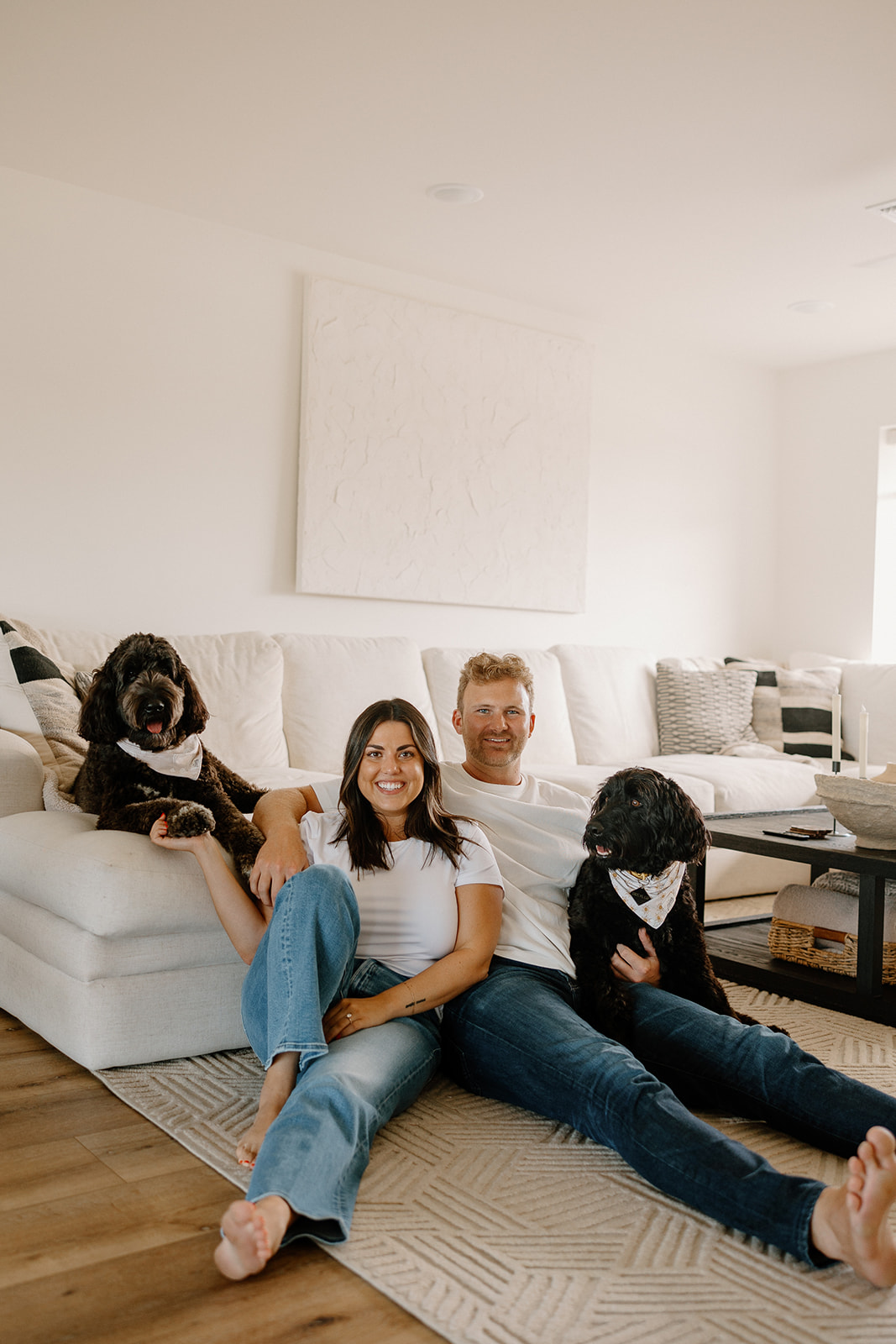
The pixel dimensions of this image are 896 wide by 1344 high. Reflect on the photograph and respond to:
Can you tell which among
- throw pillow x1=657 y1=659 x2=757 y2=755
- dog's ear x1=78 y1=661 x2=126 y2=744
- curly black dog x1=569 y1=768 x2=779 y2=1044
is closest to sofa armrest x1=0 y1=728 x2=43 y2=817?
dog's ear x1=78 y1=661 x2=126 y2=744

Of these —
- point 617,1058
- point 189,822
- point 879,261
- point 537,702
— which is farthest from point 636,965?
point 879,261

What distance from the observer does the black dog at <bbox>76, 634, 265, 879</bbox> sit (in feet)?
7.18

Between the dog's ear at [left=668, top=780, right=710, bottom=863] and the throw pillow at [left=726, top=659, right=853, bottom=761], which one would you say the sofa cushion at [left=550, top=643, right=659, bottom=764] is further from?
the dog's ear at [left=668, top=780, right=710, bottom=863]

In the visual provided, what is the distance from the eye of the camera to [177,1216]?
1571mm

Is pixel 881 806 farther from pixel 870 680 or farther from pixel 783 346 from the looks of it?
pixel 783 346

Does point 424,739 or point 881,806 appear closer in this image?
point 424,739

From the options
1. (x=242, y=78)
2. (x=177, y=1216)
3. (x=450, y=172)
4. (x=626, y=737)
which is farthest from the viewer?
(x=626, y=737)

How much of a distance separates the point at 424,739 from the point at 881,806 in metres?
1.26

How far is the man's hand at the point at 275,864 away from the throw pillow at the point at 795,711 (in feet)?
10.9

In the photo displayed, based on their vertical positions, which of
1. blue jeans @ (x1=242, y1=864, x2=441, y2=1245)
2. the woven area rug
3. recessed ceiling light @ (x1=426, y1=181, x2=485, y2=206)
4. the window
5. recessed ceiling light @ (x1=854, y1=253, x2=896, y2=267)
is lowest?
the woven area rug

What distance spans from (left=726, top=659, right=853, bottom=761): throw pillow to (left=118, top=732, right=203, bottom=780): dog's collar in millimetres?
3228

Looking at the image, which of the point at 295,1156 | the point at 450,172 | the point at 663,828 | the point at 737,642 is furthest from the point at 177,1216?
Result: the point at 737,642

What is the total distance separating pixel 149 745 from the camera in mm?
2227

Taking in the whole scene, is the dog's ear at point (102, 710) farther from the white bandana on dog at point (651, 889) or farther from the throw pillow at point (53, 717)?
the white bandana on dog at point (651, 889)
